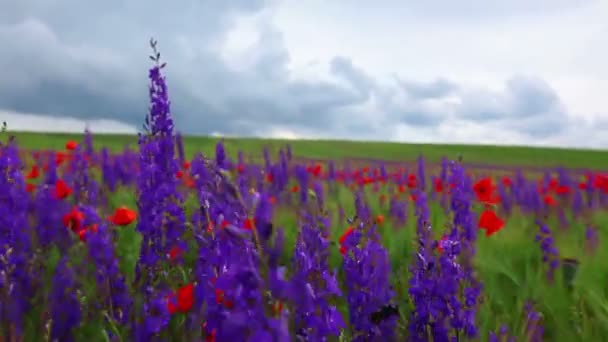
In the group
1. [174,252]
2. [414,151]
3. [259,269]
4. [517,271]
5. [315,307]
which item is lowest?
[414,151]

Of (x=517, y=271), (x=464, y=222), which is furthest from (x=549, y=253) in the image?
(x=464, y=222)

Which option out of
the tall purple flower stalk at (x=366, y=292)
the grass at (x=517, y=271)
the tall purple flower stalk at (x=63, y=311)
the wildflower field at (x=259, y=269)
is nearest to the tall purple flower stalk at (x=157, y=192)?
the wildflower field at (x=259, y=269)

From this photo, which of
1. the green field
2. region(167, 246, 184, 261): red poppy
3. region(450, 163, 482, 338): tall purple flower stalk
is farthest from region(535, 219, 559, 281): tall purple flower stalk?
the green field

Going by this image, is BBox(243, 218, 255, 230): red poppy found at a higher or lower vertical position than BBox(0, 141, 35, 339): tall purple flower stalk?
higher

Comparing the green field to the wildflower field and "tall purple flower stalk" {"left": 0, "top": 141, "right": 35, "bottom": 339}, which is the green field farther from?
"tall purple flower stalk" {"left": 0, "top": 141, "right": 35, "bottom": 339}

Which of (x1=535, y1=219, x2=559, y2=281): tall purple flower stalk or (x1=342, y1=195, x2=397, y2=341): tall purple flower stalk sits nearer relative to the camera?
(x1=342, y1=195, x2=397, y2=341): tall purple flower stalk

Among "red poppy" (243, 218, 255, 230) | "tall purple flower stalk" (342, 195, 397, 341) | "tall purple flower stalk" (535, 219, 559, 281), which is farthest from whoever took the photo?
"tall purple flower stalk" (535, 219, 559, 281)

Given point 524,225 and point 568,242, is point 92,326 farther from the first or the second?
point 524,225

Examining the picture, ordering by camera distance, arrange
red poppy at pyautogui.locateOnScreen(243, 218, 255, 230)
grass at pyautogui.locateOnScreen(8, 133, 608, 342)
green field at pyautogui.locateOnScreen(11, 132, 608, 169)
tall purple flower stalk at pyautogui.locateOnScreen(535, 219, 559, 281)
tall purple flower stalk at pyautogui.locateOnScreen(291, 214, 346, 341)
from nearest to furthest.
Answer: red poppy at pyautogui.locateOnScreen(243, 218, 255, 230)
tall purple flower stalk at pyautogui.locateOnScreen(291, 214, 346, 341)
grass at pyautogui.locateOnScreen(8, 133, 608, 342)
tall purple flower stalk at pyautogui.locateOnScreen(535, 219, 559, 281)
green field at pyautogui.locateOnScreen(11, 132, 608, 169)

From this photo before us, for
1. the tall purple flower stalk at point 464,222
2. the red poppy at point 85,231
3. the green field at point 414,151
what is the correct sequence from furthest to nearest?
the green field at point 414,151 → the red poppy at point 85,231 → the tall purple flower stalk at point 464,222

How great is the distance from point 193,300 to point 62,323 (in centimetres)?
84

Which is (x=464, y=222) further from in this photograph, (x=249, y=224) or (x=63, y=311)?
(x=63, y=311)

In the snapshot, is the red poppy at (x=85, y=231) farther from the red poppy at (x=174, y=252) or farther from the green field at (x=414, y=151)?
the green field at (x=414, y=151)

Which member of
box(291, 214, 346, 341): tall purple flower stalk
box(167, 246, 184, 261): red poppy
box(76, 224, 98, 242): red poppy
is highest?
box(291, 214, 346, 341): tall purple flower stalk
